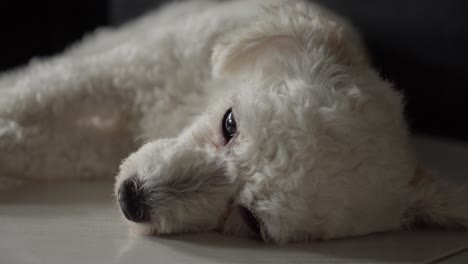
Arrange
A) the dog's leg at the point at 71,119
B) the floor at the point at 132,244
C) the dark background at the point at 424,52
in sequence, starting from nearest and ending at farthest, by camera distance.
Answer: the floor at the point at 132,244
the dog's leg at the point at 71,119
the dark background at the point at 424,52

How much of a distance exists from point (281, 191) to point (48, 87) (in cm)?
94

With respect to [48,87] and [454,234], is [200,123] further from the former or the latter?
[454,234]

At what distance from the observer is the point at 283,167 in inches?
58.7

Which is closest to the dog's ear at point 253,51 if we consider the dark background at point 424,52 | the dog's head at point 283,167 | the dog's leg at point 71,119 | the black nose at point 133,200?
the dog's head at point 283,167

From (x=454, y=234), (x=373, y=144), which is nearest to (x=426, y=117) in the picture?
(x=454, y=234)

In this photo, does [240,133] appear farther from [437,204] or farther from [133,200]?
[437,204]

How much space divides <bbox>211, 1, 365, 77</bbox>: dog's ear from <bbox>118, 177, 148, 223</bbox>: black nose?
1.67ft

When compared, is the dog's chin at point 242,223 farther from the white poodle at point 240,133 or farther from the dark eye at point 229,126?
the dark eye at point 229,126

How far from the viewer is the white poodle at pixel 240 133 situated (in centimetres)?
152

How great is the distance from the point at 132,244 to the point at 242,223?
277 mm

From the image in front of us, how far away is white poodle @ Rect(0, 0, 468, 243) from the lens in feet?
5.00

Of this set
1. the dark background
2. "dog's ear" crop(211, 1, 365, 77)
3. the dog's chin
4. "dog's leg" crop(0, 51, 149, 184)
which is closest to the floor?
the dog's chin

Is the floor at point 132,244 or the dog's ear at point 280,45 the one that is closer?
the floor at point 132,244

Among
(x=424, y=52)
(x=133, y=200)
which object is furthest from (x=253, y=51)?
(x=424, y=52)
